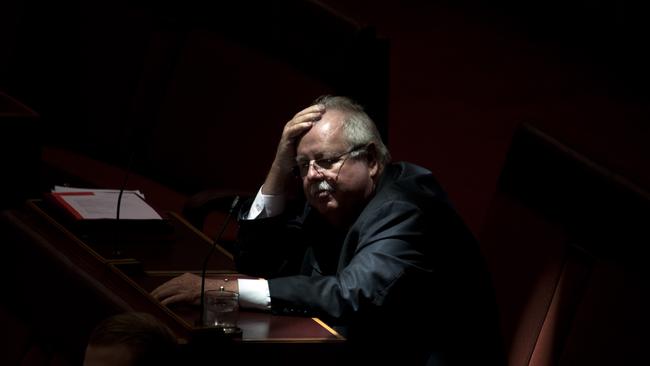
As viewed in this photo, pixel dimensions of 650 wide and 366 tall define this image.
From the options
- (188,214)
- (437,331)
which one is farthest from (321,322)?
(188,214)

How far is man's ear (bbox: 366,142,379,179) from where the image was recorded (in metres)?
1.96

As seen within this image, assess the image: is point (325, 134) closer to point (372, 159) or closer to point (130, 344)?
point (372, 159)

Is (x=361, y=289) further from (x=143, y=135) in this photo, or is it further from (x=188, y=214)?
(x=143, y=135)

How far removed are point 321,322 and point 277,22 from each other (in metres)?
1.47

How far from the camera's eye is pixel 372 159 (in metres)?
1.97

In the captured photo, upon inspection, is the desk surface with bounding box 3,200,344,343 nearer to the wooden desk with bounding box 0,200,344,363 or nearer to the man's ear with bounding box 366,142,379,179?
the wooden desk with bounding box 0,200,344,363

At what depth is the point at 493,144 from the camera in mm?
3283

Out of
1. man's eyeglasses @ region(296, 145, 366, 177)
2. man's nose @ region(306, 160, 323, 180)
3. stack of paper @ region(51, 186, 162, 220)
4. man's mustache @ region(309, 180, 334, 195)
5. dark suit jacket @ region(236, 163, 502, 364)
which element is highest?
man's eyeglasses @ region(296, 145, 366, 177)

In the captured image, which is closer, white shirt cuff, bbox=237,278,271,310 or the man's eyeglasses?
white shirt cuff, bbox=237,278,271,310

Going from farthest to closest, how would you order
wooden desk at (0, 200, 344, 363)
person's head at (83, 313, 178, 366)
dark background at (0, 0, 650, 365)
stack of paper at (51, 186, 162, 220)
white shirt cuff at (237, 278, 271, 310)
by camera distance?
dark background at (0, 0, 650, 365)
stack of paper at (51, 186, 162, 220)
white shirt cuff at (237, 278, 271, 310)
wooden desk at (0, 200, 344, 363)
person's head at (83, 313, 178, 366)

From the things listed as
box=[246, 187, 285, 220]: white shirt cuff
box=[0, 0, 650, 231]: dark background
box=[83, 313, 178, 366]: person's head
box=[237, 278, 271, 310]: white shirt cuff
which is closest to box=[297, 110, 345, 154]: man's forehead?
box=[246, 187, 285, 220]: white shirt cuff

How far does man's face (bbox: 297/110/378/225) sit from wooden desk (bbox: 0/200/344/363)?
244 millimetres

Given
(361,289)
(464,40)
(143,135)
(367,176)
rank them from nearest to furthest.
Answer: (361,289) < (367,176) < (143,135) < (464,40)

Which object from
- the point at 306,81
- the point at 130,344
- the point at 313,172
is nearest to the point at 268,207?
the point at 313,172
